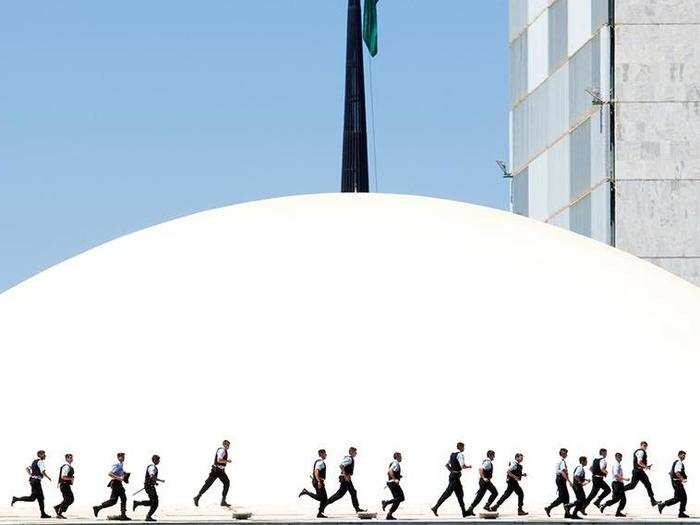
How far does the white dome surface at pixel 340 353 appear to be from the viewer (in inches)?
1903

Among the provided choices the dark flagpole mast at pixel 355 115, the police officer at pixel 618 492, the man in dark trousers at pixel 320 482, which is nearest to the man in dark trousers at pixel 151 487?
the man in dark trousers at pixel 320 482

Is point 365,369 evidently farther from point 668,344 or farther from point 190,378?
point 668,344

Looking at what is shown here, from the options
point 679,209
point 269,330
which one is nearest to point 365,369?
point 269,330

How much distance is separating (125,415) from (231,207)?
36.4 feet

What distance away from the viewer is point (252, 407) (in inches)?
1946

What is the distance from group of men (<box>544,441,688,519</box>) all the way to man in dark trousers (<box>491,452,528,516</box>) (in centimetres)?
60

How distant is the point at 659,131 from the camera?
111m

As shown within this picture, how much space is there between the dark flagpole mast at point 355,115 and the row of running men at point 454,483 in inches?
780

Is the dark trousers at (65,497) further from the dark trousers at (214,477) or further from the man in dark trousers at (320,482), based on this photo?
the man in dark trousers at (320,482)

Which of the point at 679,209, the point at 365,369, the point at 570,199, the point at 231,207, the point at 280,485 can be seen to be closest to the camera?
the point at 280,485

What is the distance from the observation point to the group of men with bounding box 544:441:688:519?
44.2 m

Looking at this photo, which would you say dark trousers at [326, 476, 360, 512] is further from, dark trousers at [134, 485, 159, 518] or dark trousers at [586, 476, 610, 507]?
dark trousers at [586, 476, 610, 507]

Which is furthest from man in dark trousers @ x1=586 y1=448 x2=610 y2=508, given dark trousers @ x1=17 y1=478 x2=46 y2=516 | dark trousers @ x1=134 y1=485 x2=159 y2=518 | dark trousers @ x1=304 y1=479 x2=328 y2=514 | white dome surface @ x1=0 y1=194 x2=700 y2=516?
dark trousers @ x1=17 y1=478 x2=46 y2=516

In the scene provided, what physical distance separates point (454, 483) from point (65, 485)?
26.4 feet
